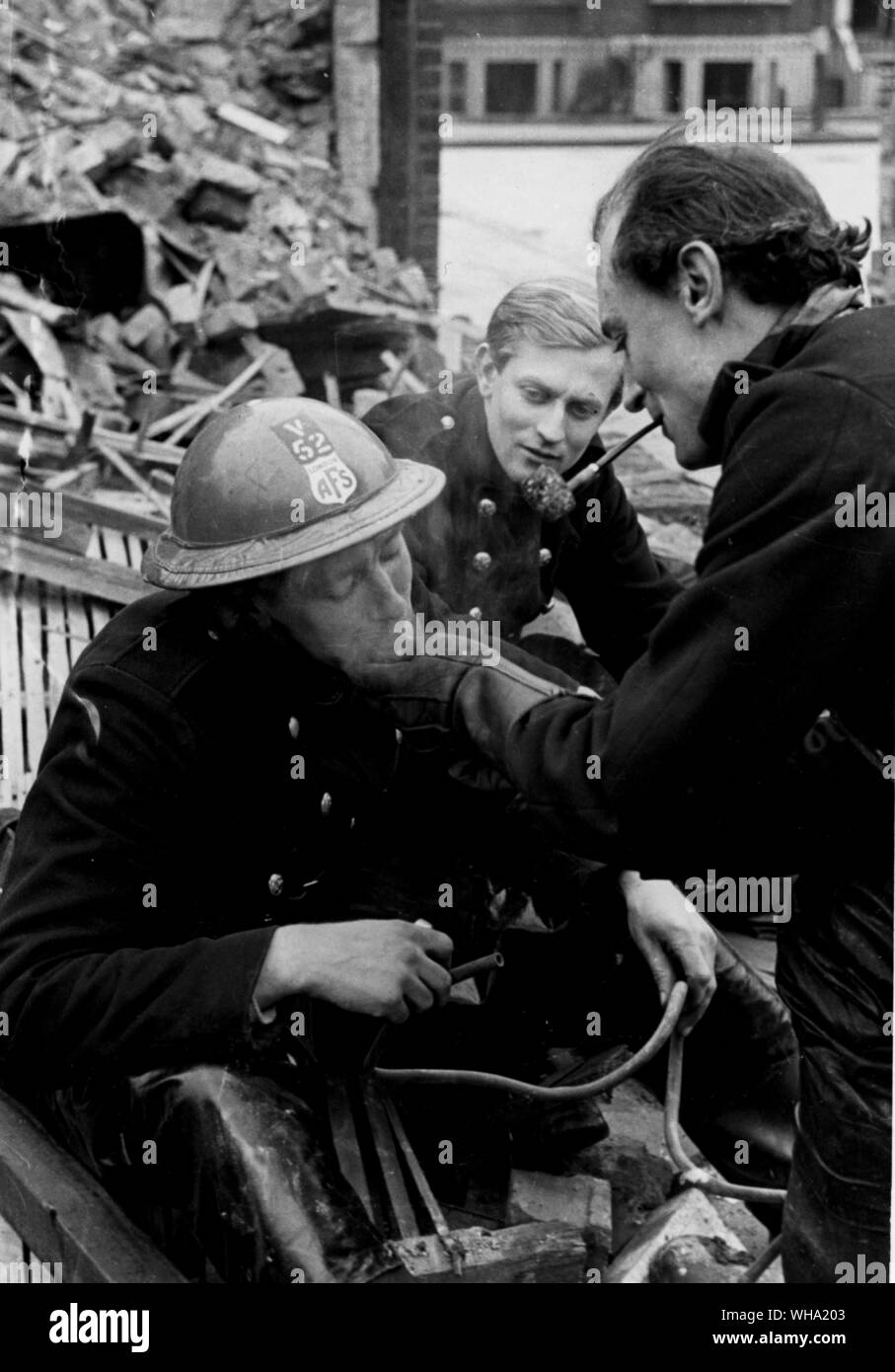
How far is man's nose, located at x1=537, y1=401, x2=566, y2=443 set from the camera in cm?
385

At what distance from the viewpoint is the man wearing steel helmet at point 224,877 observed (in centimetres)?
293

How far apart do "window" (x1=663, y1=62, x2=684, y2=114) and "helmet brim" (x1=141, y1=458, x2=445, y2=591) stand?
1040 mm

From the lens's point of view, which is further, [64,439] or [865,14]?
[64,439]

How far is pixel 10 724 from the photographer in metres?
4.18

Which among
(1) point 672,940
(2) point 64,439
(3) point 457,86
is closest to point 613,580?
(1) point 672,940

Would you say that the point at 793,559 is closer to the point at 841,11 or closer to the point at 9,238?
the point at 841,11

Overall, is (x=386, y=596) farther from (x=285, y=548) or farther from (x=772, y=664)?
(x=772, y=664)

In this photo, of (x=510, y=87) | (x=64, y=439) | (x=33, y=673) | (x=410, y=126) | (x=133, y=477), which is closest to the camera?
(x=510, y=87)

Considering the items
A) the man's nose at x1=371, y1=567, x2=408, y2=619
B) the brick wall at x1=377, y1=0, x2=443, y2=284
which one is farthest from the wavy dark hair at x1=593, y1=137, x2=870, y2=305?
the brick wall at x1=377, y1=0, x2=443, y2=284

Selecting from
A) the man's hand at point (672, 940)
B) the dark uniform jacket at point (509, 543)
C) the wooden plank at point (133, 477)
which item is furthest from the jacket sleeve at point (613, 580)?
the wooden plank at point (133, 477)

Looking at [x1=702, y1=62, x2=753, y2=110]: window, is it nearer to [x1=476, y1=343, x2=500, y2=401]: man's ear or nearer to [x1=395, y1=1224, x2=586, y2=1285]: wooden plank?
[x1=476, y1=343, x2=500, y2=401]: man's ear

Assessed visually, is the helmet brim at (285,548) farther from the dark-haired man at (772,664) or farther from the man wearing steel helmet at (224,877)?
the dark-haired man at (772,664)

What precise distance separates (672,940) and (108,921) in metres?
1.16
